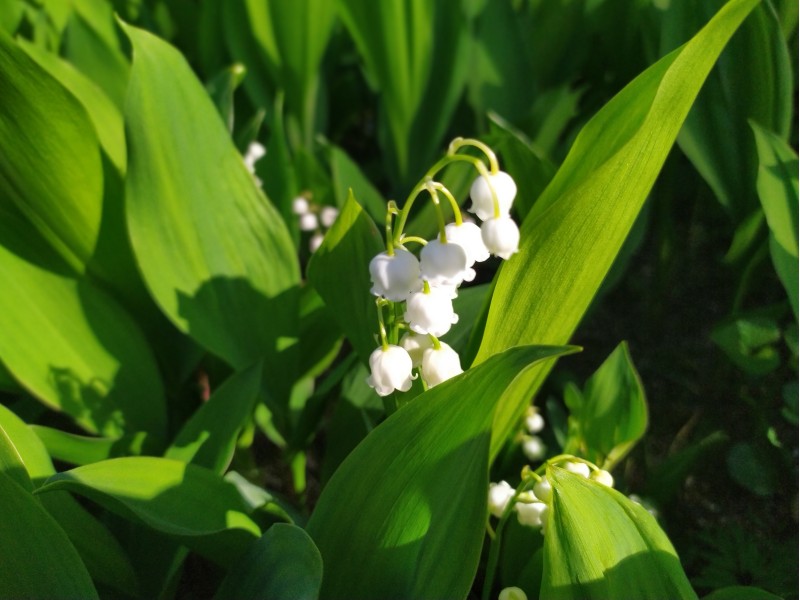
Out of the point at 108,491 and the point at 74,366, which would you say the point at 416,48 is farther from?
the point at 108,491

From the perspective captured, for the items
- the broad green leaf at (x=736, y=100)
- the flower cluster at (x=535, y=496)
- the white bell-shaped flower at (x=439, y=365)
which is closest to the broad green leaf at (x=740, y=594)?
the flower cluster at (x=535, y=496)

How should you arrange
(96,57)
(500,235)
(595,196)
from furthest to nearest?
(96,57) < (595,196) < (500,235)

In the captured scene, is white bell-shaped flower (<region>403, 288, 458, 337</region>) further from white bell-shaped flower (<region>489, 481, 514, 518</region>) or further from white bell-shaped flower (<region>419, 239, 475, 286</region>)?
white bell-shaped flower (<region>489, 481, 514, 518</region>)

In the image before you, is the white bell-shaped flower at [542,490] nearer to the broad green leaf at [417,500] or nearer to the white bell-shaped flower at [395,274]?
the broad green leaf at [417,500]

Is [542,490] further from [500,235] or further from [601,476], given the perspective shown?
[500,235]

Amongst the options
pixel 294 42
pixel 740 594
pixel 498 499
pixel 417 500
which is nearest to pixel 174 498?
pixel 417 500

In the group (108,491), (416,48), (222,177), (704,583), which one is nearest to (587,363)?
(704,583)

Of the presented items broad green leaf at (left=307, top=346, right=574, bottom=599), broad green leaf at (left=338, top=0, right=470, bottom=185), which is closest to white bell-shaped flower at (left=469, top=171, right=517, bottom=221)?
broad green leaf at (left=307, top=346, right=574, bottom=599)
